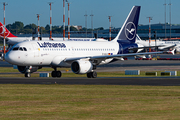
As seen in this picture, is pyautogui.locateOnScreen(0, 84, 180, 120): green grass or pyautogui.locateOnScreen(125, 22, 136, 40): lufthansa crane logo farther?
pyautogui.locateOnScreen(125, 22, 136, 40): lufthansa crane logo

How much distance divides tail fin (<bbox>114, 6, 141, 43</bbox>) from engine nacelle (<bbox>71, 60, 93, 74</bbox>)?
1317cm

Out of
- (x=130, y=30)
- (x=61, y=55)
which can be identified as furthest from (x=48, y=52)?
(x=130, y=30)

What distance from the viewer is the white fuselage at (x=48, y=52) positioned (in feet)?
149

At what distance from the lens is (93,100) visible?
936 inches

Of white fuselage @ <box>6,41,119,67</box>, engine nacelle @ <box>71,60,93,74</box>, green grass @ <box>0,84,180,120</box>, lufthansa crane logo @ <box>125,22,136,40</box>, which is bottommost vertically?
green grass @ <box>0,84,180,120</box>

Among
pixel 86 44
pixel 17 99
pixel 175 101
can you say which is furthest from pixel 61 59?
pixel 175 101

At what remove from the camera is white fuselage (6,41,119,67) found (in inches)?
1794

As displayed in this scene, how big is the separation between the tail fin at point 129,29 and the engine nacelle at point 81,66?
518 inches

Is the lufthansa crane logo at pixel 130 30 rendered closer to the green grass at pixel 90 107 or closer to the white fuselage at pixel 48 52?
the white fuselage at pixel 48 52

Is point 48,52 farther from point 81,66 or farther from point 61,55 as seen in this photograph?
point 81,66

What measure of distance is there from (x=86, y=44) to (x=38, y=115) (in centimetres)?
3632

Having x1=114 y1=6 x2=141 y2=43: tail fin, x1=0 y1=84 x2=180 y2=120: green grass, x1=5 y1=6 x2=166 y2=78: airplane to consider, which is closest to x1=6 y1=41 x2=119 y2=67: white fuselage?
x1=5 y1=6 x2=166 y2=78: airplane

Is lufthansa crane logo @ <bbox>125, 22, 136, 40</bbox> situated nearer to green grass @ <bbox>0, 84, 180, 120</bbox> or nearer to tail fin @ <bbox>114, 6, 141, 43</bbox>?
tail fin @ <bbox>114, 6, 141, 43</bbox>

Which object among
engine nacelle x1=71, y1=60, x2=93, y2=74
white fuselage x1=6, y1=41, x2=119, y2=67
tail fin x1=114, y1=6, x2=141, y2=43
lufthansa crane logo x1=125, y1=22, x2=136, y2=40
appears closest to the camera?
white fuselage x1=6, y1=41, x2=119, y2=67
